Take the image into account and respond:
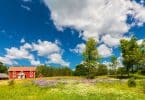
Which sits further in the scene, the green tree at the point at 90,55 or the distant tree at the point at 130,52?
the green tree at the point at 90,55

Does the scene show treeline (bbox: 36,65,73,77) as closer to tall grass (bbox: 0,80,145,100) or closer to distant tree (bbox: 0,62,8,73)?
distant tree (bbox: 0,62,8,73)

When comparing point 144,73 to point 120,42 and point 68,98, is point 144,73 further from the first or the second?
point 68,98

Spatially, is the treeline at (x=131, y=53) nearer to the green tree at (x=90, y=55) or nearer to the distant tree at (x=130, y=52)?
the distant tree at (x=130, y=52)

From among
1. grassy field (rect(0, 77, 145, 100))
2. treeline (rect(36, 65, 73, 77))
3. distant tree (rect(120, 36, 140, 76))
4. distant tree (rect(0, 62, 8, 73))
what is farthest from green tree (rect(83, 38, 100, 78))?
distant tree (rect(0, 62, 8, 73))

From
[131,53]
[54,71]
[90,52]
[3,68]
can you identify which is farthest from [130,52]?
[3,68]

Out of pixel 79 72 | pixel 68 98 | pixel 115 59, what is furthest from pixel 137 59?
pixel 68 98

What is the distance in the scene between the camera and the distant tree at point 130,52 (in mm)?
84062

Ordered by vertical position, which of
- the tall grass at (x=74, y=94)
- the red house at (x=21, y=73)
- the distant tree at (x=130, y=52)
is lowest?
the tall grass at (x=74, y=94)

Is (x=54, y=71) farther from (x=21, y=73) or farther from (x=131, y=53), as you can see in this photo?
(x=131, y=53)

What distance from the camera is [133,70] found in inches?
3681

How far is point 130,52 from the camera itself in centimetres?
8425

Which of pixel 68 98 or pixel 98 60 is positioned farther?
pixel 98 60

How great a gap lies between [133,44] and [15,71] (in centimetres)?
5990

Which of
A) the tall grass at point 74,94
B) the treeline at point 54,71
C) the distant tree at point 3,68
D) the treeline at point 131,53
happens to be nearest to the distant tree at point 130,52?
the treeline at point 131,53
